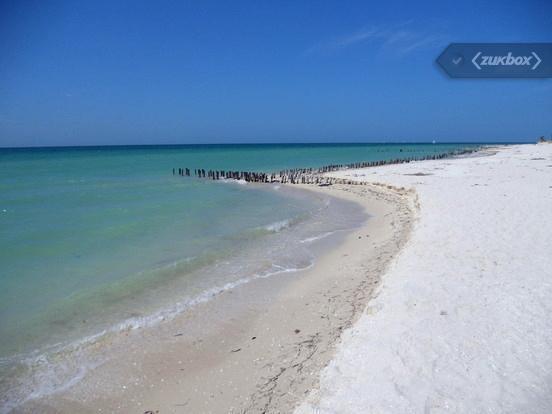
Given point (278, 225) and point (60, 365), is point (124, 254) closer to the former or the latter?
point (60, 365)

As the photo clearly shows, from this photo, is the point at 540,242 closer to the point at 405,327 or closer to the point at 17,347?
the point at 405,327

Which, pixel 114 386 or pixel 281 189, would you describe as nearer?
pixel 114 386

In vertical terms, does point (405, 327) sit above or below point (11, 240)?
above

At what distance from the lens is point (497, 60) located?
13516mm

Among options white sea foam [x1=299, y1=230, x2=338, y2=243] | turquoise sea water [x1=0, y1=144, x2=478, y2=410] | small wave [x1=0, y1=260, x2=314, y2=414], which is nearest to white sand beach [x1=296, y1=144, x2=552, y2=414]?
small wave [x1=0, y1=260, x2=314, y2=414]

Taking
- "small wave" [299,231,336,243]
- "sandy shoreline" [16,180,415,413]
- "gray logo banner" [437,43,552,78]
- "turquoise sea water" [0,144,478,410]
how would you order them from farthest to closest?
"gray logo banner" [437,43,552,78] → "small wave" [299,231,336,243] → "turquoise sea water" [0,144,478,410] → "sandy shoreline" [16,180,415,413]

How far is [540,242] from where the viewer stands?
843cm

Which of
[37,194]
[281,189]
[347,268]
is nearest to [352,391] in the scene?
[347,268]

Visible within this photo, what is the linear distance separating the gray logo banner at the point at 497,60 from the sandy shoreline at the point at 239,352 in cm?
938

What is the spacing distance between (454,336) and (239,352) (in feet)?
9.58

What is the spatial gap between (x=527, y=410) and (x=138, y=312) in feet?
19.3

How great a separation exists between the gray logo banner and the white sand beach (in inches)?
281

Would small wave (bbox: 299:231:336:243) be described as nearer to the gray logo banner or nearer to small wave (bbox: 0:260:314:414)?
small wave (bbox: 0:260:314:414)

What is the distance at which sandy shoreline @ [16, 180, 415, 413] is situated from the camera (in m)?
4.52
